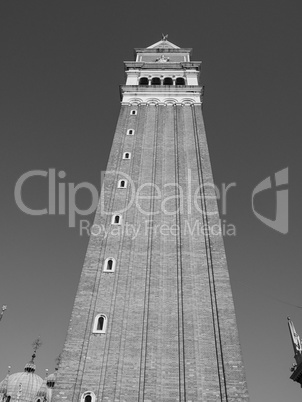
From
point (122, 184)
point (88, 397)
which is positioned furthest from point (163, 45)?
point (88, 397)

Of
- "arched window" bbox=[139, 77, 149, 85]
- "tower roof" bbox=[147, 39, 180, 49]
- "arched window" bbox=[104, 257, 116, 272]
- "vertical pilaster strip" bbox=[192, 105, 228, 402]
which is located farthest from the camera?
"tower roof" bbox=[147, 39, 180, 49]

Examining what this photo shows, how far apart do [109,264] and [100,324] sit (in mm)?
2990

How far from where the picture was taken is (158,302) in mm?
15836

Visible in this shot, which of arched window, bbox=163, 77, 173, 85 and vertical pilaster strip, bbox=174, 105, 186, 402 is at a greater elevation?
arched window, bbox=163, 77, 173, 85

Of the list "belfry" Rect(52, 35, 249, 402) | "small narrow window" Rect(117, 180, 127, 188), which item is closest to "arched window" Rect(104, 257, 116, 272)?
"belfry" Rect(52, 35, 249, 402)

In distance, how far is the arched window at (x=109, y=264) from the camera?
1708cm

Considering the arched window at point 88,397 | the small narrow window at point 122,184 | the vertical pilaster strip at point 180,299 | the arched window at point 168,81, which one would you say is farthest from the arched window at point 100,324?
the arched window at point 168,81

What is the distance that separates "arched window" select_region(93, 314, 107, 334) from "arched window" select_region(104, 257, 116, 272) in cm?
231

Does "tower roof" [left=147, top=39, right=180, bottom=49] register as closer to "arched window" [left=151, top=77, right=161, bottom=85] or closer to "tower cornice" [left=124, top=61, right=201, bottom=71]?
"tower cornice" [left=124, top=61, right=201, bottom=71]

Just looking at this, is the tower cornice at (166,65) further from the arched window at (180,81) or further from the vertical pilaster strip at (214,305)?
the vertical pilaster strip at (214,305)

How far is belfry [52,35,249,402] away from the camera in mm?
13211

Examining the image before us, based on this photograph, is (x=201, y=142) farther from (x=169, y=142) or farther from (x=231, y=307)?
(x=231, y=307)

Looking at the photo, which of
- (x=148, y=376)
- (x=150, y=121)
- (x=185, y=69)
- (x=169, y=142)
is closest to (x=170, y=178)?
(x=169, y=142)

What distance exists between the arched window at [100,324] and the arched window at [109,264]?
7.58ft
